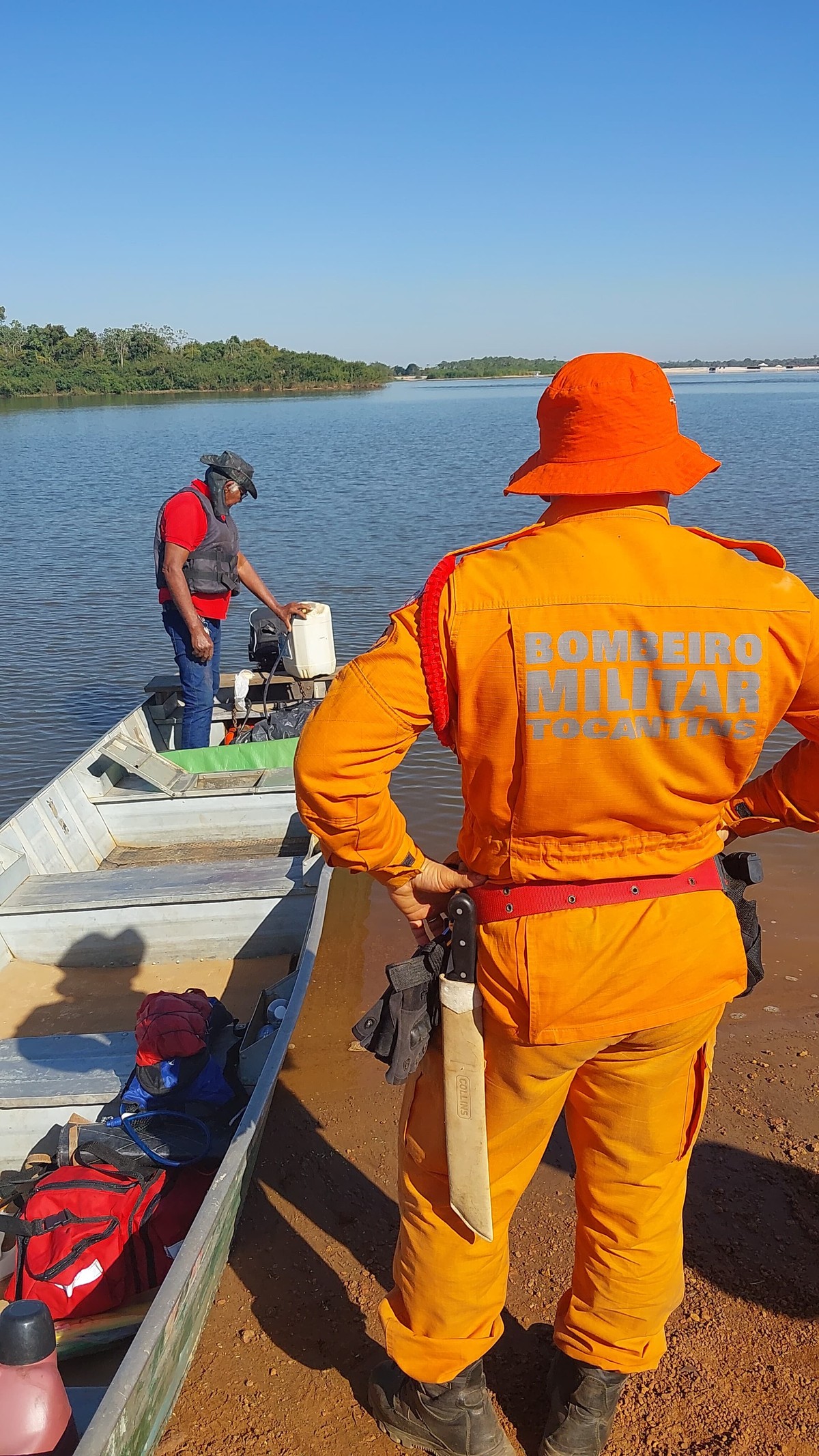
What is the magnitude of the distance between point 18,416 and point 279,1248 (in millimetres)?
57255

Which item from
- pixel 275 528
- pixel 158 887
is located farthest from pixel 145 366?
pixel 158 887

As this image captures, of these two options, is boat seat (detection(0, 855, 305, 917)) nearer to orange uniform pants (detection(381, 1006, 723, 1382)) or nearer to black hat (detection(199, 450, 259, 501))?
black hat (detection(199, 450, 259, 501))

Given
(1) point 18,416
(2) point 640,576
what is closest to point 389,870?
(2) point 640,576

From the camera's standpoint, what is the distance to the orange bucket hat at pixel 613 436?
1.70 m

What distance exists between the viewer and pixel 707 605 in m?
1.66

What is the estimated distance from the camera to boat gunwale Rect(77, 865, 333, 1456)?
1.98 m

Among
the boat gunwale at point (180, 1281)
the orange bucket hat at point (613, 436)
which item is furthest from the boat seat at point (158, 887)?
the orange bucket hat at point (613, 436)

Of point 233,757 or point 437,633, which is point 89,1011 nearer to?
point 233,757

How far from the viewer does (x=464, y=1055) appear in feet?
6.23

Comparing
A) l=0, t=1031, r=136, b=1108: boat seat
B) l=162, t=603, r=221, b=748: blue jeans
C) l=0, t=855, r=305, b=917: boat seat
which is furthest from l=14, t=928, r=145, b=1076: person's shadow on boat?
l=162, t=603, r=221, b=748: blue jeans

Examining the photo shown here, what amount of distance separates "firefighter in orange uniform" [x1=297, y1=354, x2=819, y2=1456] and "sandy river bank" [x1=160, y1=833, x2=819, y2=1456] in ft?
2.40

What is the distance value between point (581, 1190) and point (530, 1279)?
1.09 metres

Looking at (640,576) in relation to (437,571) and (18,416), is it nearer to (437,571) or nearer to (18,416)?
(437,571)

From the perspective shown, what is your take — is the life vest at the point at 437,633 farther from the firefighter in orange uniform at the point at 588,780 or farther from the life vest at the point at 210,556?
the life vest at the point at 210,556
